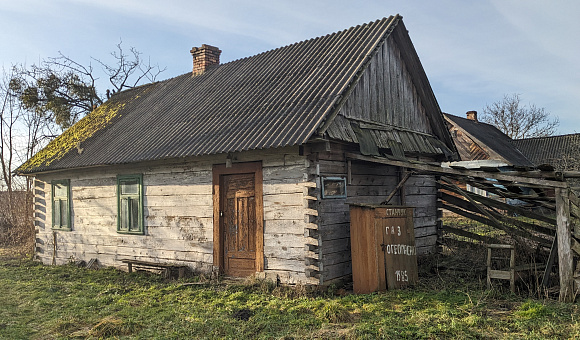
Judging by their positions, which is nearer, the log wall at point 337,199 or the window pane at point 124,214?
the log wall at point 337,199

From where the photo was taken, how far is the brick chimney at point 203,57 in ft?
51.6

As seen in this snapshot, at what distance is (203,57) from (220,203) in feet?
23.7

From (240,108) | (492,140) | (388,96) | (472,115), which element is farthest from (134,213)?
(472,115)

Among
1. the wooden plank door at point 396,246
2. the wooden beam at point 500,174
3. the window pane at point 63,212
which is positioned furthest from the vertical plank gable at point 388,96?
the window pane at point 63,212

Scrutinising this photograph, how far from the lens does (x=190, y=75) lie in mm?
16109

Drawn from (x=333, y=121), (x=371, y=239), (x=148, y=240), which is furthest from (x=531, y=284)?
(x=148, y=240)

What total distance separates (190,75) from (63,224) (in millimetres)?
6186

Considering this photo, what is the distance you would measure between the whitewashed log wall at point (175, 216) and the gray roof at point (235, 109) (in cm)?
45

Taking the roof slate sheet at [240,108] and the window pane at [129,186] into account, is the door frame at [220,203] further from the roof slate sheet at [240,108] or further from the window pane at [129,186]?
the window pane at [129,186]

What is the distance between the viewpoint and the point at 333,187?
920 centimetres

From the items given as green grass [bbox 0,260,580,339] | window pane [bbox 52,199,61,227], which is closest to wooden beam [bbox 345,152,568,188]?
green grass [bbox 0,260,580,339]

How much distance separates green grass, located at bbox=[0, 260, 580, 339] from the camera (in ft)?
19.9

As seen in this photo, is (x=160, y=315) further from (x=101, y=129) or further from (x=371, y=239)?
(x=101, y=129)

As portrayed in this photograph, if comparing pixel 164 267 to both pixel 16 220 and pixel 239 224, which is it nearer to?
pixel 239 224
